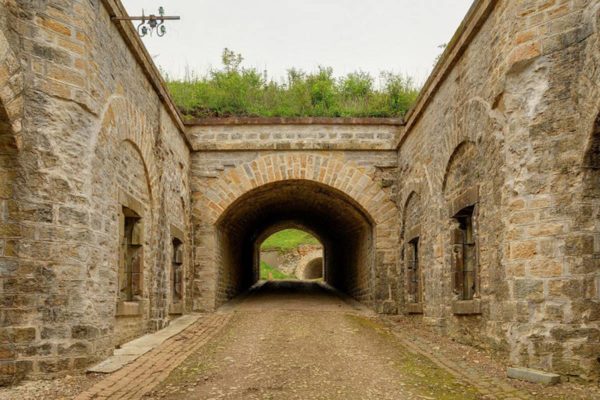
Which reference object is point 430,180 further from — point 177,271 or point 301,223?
point 301,223

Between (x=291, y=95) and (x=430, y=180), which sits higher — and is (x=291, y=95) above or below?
above

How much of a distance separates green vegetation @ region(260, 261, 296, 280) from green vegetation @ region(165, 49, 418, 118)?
14.1 meters

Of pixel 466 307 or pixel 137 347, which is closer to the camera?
pixel 137 347

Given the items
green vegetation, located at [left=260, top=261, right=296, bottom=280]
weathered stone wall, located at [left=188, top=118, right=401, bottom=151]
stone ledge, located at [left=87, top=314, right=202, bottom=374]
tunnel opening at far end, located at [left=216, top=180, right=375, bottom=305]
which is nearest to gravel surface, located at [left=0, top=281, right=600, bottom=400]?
stone ledge, located at [left=87, top=314, right=202, bottom=374]

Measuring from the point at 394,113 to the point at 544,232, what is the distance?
8065mm

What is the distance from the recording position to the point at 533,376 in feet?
18.4

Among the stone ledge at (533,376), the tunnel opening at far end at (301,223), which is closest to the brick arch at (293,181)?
the tunnel opening at far end at (301,223)

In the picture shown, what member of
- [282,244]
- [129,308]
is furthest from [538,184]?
[282,244]

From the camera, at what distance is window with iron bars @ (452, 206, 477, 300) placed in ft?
27.0

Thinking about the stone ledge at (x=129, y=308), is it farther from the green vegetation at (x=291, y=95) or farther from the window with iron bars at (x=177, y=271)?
the green vegetation at (x=291, y=95)

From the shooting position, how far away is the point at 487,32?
721 centimetres

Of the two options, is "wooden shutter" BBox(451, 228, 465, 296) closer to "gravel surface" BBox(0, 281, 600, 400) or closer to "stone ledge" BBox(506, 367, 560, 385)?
"gravel surface" BBox(0, 281, 600, 400)

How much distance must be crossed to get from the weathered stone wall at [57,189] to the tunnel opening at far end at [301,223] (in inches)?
243

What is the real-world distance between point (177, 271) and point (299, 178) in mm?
3213
